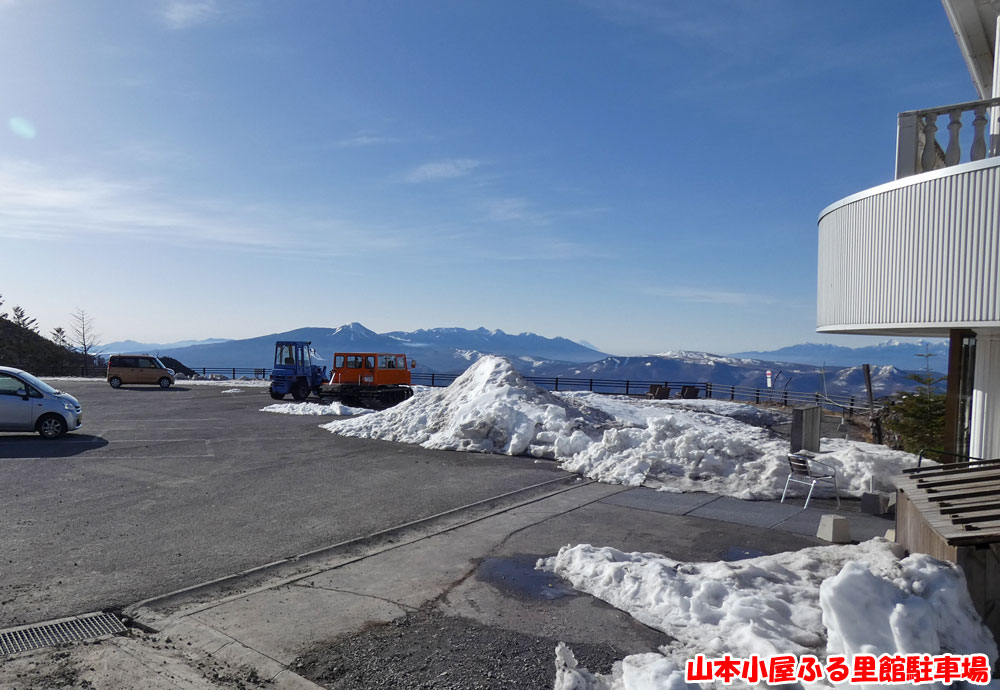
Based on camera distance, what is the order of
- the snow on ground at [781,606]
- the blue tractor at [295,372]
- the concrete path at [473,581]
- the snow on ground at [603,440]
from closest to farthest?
1. the snow on ground at [781,606]
2. the concrete path at [473,581]
3. the snow on ground at [603,440]
4. the blue tractor at [295,372]

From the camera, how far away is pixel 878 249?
26.4 feet

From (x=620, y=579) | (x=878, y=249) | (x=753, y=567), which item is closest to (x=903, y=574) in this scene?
(x=753, y=567)

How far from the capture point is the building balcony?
22.0 ft

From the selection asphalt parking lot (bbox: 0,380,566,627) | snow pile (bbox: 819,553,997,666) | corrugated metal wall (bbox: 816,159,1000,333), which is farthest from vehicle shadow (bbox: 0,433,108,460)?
corrugated metal wall (bbox: 816,159,1000,333)

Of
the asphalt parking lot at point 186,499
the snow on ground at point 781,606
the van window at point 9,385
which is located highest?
the van window at point 9,385

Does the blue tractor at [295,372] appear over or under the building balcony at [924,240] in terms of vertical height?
under

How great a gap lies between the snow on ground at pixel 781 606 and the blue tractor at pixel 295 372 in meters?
24.8

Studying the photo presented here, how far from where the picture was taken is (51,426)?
16062 millimetres

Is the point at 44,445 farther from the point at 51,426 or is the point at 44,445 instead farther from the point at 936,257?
the point at 936,257

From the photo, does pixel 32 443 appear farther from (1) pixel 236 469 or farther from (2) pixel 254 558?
(2) pixel 254 558

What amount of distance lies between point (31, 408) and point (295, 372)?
46.4 feet

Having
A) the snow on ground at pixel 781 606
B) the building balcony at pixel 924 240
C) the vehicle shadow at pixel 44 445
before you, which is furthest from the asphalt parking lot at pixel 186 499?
the building balcony at pixel 924 240

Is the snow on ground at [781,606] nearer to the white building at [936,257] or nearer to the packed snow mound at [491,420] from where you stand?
the white building at [936,257]

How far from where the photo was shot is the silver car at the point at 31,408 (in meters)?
15.7
